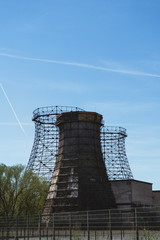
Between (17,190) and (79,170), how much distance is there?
937 cm

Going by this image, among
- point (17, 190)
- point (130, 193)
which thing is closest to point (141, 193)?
point (130, 193)

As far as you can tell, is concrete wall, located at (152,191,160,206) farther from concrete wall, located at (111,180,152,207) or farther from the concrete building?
concrete wall, located at (111,180,152,207)

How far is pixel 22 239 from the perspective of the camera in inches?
1032

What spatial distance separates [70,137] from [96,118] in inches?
199

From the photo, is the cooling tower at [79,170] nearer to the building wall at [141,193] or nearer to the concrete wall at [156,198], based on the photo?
the building wall at [141,193]

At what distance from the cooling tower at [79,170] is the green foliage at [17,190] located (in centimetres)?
272

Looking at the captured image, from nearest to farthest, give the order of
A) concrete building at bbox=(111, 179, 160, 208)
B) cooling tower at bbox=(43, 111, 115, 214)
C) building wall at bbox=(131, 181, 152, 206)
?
cooling tower at bbox=(43, 111, 115, 214) < concrete building at bbox=(111, 179, 160, 208) < building wall at bbox=(131, 181, 152, 206)

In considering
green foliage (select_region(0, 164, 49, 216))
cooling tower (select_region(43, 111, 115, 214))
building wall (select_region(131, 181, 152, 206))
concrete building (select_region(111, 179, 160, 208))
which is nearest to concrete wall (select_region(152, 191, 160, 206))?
building wall (select_region(131, 181, 152, 206))

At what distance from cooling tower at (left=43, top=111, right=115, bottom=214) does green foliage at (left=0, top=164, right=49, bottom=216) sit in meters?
2.72

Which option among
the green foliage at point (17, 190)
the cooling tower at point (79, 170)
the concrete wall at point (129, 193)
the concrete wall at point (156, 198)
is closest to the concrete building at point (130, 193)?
Result: the concrete wall at point (129, 193)

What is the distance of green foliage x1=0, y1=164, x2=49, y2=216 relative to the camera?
4884cm

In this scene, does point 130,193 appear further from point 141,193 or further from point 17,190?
point 17,190

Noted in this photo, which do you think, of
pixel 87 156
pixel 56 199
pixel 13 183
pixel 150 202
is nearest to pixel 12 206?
pixel 13 183

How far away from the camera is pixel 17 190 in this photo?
49656 mm
